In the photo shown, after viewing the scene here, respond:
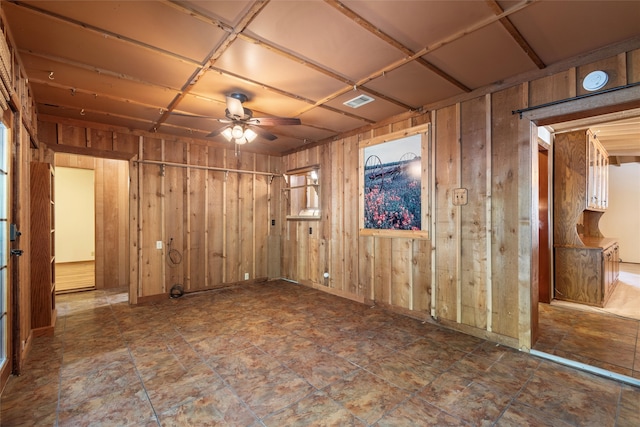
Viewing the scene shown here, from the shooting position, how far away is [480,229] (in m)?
3.44

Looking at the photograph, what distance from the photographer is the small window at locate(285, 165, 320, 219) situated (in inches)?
232

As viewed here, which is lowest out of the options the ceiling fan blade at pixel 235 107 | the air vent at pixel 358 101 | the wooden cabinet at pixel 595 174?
the wooden cabinet at pixel 595 174

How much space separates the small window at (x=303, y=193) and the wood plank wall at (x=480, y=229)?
4.65ft

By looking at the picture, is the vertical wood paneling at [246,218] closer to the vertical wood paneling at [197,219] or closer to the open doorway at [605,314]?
the vertical wood paneling at [197,219]

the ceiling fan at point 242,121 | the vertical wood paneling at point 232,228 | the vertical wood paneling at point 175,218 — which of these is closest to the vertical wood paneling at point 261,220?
the vertical wood paneling at point 232,228

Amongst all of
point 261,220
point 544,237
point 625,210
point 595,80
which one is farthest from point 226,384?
point 625,210

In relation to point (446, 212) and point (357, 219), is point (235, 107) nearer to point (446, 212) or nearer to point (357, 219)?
point (357, 219)

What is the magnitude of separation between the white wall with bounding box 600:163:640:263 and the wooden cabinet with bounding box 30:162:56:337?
42.3ft

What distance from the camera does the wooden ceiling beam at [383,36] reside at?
209 cm

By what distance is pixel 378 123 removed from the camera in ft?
15.1

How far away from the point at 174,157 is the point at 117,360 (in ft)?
11.9

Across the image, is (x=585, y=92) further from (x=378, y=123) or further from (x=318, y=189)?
(x=318, y=189)

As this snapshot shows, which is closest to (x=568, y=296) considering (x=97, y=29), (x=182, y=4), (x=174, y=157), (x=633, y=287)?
(x=633, y=287)

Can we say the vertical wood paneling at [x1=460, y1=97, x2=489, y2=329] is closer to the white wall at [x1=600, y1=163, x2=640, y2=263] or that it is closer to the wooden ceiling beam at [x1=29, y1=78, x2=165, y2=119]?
the wooden ceiling beam at [x1=29, y1=78, x2=165, y2=119]
